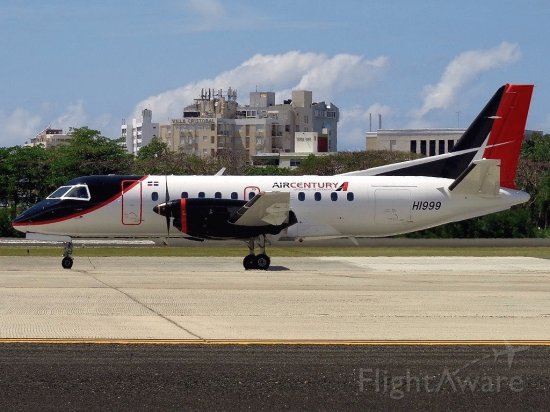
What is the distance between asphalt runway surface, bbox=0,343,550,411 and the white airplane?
58.3ft

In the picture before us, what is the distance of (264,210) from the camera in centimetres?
3275

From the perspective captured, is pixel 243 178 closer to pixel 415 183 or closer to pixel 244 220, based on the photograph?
pixel 244 220

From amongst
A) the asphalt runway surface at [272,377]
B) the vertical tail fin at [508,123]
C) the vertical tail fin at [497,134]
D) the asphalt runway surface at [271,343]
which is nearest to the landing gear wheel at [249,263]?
the asphalt runway surface at [271,343]

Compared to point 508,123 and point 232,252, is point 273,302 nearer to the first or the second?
point 508,123

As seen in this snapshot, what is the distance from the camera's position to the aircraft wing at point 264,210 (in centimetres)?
3212

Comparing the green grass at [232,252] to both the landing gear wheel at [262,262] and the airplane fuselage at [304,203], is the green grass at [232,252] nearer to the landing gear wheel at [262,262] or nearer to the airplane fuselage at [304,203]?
the airplane fuselage at [304,203]

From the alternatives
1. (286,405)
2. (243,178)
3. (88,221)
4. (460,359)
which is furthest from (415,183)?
(286,405)

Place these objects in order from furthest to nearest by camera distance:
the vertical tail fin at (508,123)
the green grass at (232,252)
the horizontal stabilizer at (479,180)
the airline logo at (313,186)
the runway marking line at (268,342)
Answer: the green grass at (232,252)
the vertical tail fin at (508,123)
the airline logo at (313,186)
the horizontal stabilizer at (479,180)
the runway marking line at (268,342)

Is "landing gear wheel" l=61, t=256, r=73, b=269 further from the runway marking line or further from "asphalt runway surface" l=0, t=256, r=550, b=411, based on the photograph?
the runway marking line

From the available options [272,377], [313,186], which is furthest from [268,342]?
[313,186]

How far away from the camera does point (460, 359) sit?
13922mm

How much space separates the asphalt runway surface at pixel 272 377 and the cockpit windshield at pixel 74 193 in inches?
773

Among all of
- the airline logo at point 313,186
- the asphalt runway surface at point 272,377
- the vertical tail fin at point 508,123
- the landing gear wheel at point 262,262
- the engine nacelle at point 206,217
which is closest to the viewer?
the asphalt runway surface at point 272,377

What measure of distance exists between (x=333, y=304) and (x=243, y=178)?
599 inches
